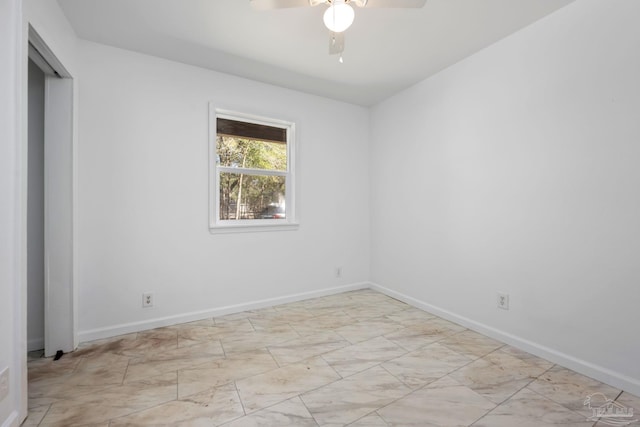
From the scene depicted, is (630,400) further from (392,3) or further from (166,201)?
(166,201)

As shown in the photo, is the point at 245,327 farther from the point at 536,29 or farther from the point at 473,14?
the point at 536,29

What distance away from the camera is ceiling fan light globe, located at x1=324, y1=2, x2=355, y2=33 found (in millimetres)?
1626

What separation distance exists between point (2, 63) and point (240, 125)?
195 cm

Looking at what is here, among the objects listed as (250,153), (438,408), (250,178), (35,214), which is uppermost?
(250,153)

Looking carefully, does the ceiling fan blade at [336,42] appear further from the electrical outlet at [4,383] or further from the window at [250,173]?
the electrical outlet at [4,383]

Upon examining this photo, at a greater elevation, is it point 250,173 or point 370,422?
point 250,173

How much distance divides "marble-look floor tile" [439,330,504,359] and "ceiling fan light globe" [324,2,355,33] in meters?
2.45

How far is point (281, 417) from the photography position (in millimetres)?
1510

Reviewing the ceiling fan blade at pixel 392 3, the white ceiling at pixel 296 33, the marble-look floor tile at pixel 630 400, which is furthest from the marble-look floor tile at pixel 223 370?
the white ceiling at pixel 296 33

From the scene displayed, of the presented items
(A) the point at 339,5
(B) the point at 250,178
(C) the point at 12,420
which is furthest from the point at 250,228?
(A) the point at 339,5

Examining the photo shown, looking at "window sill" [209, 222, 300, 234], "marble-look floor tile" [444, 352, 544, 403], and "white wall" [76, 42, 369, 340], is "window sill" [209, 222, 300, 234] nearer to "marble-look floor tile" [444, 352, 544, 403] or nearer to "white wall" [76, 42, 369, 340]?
"white wall" [76, 42, 369, 340]

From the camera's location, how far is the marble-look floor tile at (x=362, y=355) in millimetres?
2016

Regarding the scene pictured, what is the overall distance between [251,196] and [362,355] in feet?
6.60

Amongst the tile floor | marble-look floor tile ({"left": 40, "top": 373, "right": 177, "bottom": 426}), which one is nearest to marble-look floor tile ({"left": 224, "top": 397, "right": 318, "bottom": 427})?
the tile floor
